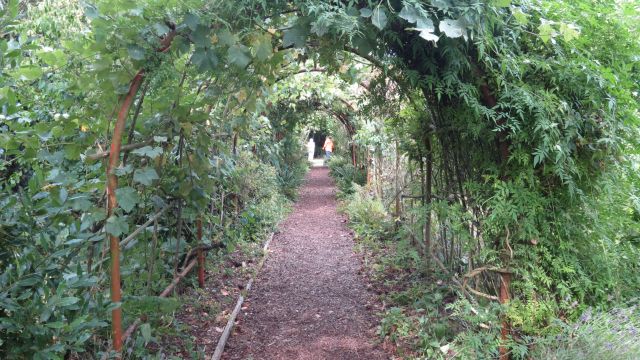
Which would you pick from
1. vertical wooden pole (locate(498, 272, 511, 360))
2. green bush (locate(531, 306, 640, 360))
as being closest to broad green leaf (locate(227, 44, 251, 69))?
vertical wooden pole (locate(498, 272, 511, 360))

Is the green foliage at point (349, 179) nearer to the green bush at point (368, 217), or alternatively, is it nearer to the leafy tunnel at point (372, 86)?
the green bush at point (368, 217)

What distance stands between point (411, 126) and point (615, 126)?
6.46 feet

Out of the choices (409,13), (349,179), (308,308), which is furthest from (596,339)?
(349,179)

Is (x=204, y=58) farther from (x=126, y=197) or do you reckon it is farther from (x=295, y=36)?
(x=126, y=197)

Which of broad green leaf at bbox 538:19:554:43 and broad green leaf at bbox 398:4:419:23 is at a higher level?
broad green leaf at bbox 398:4:419:23

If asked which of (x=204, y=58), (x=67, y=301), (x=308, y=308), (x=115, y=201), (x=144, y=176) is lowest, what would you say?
(x=308, y=308)

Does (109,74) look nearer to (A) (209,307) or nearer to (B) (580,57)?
(B) (580,57)

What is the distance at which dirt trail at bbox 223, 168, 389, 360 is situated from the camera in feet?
13.2

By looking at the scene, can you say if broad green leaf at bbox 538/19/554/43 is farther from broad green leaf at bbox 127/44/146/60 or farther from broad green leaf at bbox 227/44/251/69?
broad green leaf at bbox 127/44/146/60

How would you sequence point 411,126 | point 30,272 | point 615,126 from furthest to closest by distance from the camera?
point 411,126, point 615,126, point 30,272

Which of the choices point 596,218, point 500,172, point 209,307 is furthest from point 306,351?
point 596,218

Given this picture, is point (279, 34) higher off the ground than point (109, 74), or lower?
higher

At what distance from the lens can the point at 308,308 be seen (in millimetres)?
5102

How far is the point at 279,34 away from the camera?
3170 millimetres
